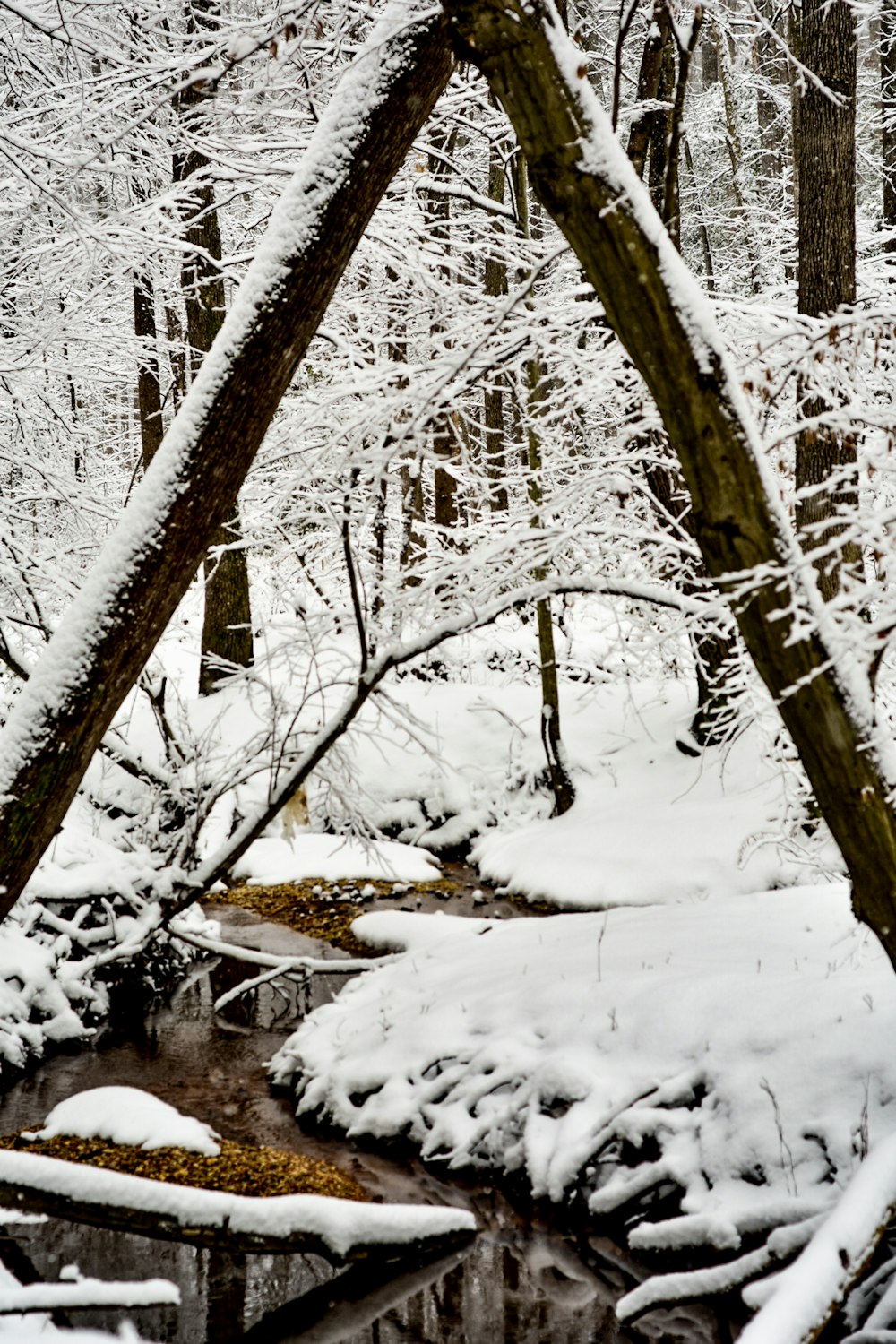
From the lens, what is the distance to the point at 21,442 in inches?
376

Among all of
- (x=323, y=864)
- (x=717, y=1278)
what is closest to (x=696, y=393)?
(x=717, y=1278)

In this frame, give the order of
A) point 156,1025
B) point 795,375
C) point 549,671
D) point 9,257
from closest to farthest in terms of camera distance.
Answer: point 795,375 → point 156,1025 → point 9,257 → point 549,671

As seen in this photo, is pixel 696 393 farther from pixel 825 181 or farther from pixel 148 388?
pixel 148 388

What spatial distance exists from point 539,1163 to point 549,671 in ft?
21.7

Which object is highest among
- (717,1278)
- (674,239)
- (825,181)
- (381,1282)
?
(674,239)

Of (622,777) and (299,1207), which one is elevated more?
(622,777)

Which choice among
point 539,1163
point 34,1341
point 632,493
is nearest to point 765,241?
point 632,493

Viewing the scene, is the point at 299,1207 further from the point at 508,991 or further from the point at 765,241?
the point at 765,241

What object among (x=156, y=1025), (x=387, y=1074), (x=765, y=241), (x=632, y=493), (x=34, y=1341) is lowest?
(x=34, y=1341)

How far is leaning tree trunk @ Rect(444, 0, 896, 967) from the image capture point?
3061 mm

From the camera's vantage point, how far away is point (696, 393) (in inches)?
121

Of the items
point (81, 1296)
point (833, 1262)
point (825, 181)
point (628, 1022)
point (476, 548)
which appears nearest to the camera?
point (833, 1262)

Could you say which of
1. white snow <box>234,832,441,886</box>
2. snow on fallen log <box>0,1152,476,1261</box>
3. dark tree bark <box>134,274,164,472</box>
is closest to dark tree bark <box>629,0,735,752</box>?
white snow <box>234,832,441,886</box>

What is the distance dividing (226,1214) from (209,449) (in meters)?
3.28
